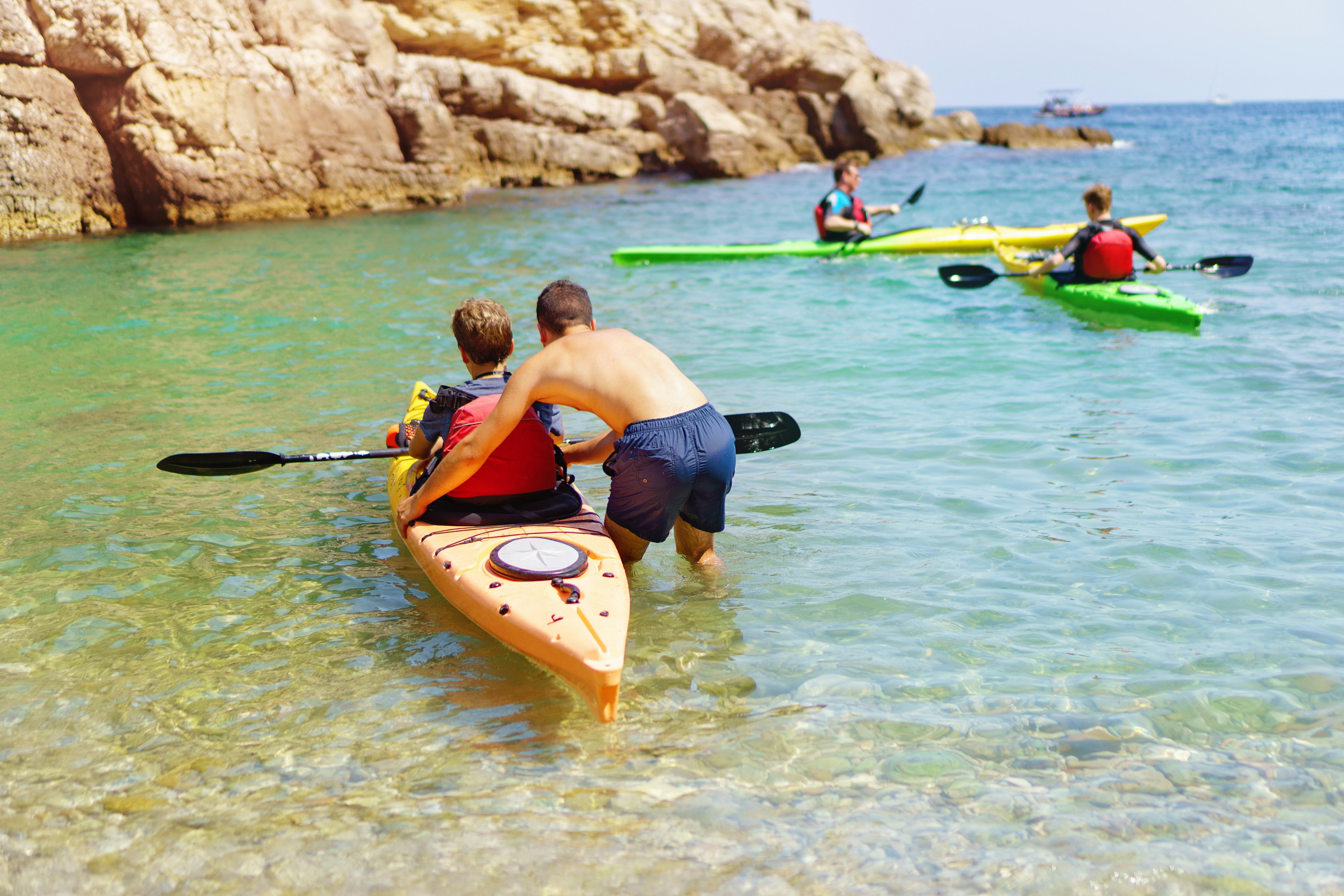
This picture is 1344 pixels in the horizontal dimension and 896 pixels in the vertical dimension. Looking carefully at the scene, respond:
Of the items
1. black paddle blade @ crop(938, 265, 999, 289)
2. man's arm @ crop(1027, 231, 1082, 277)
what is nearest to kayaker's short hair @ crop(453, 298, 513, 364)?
man's arm @ crop(1027, 231, 1082, 277)

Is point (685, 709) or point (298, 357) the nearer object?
point (685, 709)

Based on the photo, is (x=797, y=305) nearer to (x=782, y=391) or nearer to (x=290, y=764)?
(x=782, y=391)

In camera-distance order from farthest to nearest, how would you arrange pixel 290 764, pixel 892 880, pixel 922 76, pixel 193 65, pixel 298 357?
pixel 922 76, pixel 193 65, pixel 298 357, pixel 290 764, pixel 892 880

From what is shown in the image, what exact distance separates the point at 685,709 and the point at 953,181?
27.5 m

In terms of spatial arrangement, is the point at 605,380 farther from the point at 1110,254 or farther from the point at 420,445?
the point at 1110,254

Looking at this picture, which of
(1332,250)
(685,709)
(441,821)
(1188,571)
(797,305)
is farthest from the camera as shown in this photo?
(1332,250)

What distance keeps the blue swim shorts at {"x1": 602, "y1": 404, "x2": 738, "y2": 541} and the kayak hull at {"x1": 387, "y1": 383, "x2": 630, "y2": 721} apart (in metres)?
0.18

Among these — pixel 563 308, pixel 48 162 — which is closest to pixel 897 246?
pixel 563 308

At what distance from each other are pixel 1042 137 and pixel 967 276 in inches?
1578

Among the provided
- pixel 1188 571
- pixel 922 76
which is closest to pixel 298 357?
pixel 1188 571

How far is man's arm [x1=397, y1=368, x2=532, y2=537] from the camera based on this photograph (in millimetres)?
3752

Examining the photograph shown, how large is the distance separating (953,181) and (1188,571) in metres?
25.9

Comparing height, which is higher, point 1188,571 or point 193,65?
point 193,65

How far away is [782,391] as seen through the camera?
7578mm
